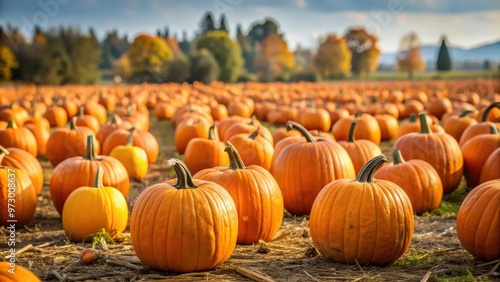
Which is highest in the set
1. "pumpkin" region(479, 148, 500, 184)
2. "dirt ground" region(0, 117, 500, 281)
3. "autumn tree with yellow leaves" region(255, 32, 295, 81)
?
"autumn tree with yellow leaves" region(255, 32, 295, 81)

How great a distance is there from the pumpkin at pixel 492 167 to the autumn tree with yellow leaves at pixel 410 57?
69187 mm

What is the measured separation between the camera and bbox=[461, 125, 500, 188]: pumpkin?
7.32 meters

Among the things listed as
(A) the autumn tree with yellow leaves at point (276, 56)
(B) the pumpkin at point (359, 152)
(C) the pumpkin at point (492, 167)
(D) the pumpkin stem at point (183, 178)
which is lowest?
(C) the pumpkin at point (492, 167)

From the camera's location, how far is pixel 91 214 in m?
5.38

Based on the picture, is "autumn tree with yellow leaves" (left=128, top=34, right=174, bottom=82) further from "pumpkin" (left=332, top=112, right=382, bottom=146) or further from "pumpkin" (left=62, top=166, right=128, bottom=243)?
"pumpkin" (left=62, top=166, right=128, bottom=243)

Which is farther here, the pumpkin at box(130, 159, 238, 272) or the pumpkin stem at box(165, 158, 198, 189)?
the pumpkin stem at box(165, 158, 198, 189)

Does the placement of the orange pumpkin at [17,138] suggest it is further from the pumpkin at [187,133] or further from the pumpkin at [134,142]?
the pumpkin at [187,133]

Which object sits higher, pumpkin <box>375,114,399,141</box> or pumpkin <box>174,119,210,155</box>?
pumpkin <box>174,119,210,155</box>

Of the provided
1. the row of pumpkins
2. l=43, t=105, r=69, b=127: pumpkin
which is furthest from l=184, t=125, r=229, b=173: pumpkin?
l=43, t=105, r=69, b=127: pumpkin

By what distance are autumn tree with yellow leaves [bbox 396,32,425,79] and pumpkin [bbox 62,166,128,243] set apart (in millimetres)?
71588

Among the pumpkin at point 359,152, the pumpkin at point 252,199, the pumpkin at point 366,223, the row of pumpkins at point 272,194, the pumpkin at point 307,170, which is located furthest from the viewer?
the pumpkin at point 359,152

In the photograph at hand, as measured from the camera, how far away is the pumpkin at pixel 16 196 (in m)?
5.75

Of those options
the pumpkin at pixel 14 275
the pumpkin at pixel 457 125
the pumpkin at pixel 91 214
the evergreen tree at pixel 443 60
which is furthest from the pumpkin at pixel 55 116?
the evergreen tree at pixel 443 60

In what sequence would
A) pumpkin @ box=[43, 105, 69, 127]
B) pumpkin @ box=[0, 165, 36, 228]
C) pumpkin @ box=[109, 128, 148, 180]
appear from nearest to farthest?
pumpkin @ box=[0, 165, 36, 228]
pumpkin @ box=[109, 128, 148, 180]
pumpkin @ box=[43, 105, 69, 127]
